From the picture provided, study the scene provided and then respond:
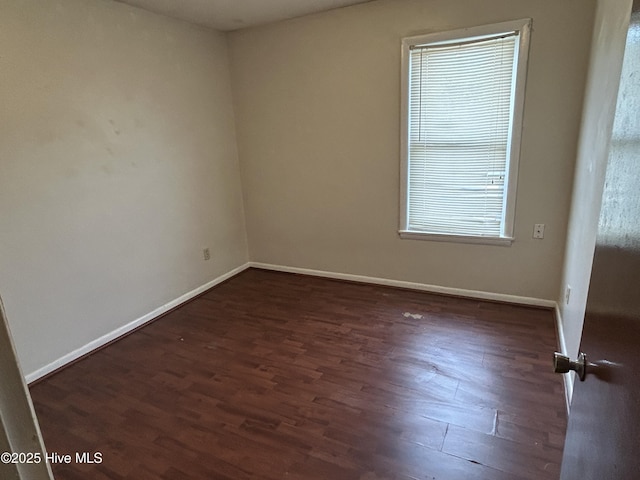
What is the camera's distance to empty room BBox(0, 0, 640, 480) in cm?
175

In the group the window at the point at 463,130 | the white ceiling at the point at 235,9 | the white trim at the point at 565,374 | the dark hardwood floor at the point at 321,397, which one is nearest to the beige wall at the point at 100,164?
the white ceiling at the point at 235,9

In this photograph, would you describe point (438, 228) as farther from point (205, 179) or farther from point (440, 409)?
point (205, 179)

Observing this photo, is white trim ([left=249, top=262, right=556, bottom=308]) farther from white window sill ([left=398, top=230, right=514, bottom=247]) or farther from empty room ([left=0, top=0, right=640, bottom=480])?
white window sill ([left=398, top=230, right=514, bottom=247])

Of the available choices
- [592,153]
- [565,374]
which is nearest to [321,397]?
[565,374]

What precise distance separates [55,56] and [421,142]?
8.43 ft

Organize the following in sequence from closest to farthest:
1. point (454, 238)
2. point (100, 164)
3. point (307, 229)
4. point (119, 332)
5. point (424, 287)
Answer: point (100, 164) < point (119, 332) < point (454, 238) < point (424, 287) < point (307, 229)

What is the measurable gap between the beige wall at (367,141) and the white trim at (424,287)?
0.05m

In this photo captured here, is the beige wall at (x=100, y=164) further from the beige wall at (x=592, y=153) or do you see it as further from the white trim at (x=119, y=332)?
the beige wall at (x=592, y=153)

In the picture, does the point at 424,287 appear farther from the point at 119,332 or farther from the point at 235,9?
the point at 235,9

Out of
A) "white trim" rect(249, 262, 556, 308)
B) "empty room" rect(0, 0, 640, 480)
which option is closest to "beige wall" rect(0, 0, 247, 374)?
"empty room" rect(0, 0, 640, 480)

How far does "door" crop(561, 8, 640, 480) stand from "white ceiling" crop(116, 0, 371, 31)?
2.67m

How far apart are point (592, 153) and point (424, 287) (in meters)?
1.73

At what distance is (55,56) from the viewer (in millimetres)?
2244

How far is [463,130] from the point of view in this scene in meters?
2.84
